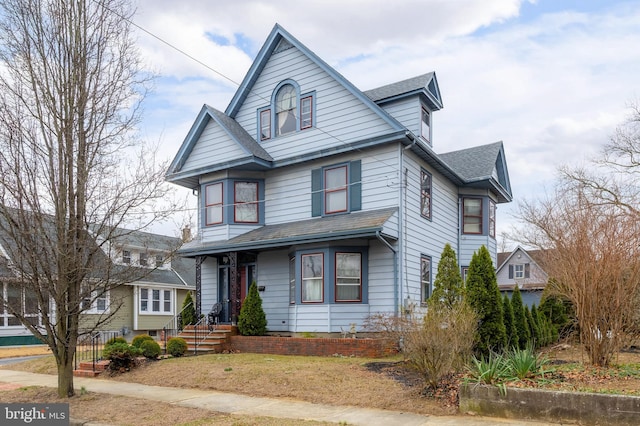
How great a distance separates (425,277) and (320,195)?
4.49 metres

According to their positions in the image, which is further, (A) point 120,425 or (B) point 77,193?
(B) point 77,193

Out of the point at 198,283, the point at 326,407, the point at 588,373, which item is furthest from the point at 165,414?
the point at 198,283

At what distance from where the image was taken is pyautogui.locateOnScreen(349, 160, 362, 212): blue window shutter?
17094mm

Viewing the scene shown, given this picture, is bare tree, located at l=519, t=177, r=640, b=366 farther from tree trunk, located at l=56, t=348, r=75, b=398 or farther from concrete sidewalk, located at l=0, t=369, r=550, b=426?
tree trunk, located at l=56, t=348, r=75, b=398

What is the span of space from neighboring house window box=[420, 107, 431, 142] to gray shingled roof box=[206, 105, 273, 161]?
543cm

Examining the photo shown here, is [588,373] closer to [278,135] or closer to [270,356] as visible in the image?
[270,356]

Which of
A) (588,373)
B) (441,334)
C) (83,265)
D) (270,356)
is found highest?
(83,265)

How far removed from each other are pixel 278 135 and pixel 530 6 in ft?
30.7

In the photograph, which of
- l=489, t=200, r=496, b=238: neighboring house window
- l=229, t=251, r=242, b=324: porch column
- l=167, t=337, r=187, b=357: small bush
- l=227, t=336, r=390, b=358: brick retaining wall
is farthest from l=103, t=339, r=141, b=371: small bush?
l=489, t=200, r=496, b=238: neighboring house window

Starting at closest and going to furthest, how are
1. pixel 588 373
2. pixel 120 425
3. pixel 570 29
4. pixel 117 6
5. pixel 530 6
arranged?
pixel 120 425 < pixel 588 373 < pixel 117 6 < pixel 530 6 < pixel 570 29

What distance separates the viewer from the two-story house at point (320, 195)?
1636 cm

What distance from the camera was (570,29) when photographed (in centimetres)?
1375

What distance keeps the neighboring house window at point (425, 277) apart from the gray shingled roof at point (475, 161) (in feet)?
14.8

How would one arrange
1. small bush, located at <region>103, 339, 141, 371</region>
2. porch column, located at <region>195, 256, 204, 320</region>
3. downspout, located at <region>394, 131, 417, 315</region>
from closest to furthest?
small bush, located at <region>103, 339, 141, 371</region>
downspout, located at <region>394, 131, 417, 315</region>
porch column, located at <region>195, 256, 204, 320</region>
